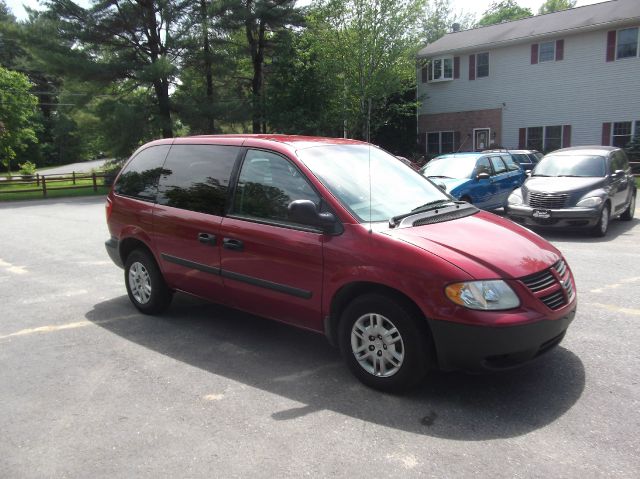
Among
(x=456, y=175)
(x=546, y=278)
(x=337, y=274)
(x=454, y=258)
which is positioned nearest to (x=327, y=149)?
(x=337, y=274)

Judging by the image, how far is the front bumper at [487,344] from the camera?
3.32 meters

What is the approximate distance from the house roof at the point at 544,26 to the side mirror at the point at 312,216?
80.8ft

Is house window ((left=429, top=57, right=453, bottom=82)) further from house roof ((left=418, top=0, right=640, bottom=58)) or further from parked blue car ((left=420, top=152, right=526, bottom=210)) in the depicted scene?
parked blue car ((left=420, top=152, right=526, bottom=210))

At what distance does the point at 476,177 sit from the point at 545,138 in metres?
17.7

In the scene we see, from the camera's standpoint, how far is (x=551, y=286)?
3646mm

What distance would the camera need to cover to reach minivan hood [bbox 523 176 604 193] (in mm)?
10164

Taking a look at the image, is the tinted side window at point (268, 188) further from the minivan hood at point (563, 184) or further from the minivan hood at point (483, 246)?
the minivan hood at point (563, 184)

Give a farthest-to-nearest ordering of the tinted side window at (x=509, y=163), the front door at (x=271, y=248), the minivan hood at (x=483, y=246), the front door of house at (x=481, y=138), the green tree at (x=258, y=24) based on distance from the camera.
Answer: the front door of house at (x=481, y=138)
the green tree at (x=258, y=24)
the tinted side window at (x=509, y=163)
the front door at (x=271, y=248)
the minivan hood at (x=483, y=246)

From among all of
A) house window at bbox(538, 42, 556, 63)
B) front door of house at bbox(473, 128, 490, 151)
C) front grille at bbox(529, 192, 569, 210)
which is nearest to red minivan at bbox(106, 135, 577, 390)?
front grille at bbox(529, 192, 569, 210)


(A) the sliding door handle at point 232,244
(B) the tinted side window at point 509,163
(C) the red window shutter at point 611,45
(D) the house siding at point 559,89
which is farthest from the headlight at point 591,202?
(C) the red window shutter at point 611,45

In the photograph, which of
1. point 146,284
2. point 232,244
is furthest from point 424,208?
point 146,284

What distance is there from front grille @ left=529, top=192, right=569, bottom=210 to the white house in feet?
56.5

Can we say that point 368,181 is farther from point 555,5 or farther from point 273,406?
point 555,5

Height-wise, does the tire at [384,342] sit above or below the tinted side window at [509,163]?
below
